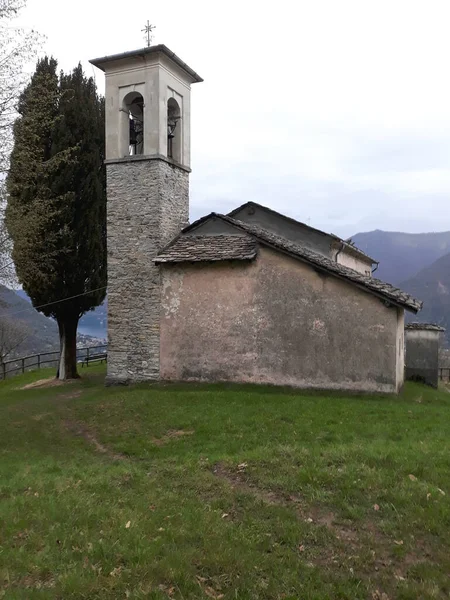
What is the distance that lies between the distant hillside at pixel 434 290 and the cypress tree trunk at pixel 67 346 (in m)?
67.7

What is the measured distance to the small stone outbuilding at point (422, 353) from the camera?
Result: 17.7 metres

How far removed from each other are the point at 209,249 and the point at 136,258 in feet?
7.92

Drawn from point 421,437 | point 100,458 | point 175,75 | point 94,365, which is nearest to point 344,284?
point 421,437

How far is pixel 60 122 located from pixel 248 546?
652 inches

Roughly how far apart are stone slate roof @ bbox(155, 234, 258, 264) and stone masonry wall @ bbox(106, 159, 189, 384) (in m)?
0.44

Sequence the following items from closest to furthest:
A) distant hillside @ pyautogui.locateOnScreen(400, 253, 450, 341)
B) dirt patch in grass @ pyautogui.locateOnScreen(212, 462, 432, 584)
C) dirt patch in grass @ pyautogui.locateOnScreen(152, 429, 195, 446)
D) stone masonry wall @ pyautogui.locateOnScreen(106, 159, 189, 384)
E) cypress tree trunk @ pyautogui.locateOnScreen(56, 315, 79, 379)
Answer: dirt patch in grass @ pyautogui.locateOnScreen(212, 462, 432, 584) < dirt patch in grass @ pyautogui.locateOnScreen(152, 429, 195, 446) < stone masonry wall @ pyautogui.locateOnScreen(106, 159, 189, 384) < cypress tree trunk @ pyautogui.locateOnScreen(56, 315, 79, 379) < distant hillside @ pyautogui.locateOnScreen(400, 253, 450, 341)

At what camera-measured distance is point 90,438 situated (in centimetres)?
1091

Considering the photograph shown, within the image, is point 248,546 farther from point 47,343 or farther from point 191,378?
point 47,343

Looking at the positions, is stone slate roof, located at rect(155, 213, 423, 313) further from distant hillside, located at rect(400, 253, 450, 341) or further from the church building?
distant hillside, located at rect(400, 253, 450, 341)

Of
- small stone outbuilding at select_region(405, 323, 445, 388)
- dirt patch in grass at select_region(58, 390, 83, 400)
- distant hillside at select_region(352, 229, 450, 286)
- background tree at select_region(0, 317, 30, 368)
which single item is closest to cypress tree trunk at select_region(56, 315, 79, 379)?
dirt patch in grass at select_region(58, 390, 83, 400)

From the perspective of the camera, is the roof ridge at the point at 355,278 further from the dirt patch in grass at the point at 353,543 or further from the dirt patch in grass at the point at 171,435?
the dirt patch in grass at the point at 353,543

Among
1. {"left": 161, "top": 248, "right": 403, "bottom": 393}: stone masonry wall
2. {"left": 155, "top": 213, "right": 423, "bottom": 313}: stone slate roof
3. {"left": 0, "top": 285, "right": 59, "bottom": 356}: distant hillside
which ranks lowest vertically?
{"left": 0, "top": 285, "right": 59, "bottom": 356}: distant hillside

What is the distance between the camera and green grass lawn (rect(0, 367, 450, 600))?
16.3 feet

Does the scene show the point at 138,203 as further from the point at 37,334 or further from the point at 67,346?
the point at 37,334
